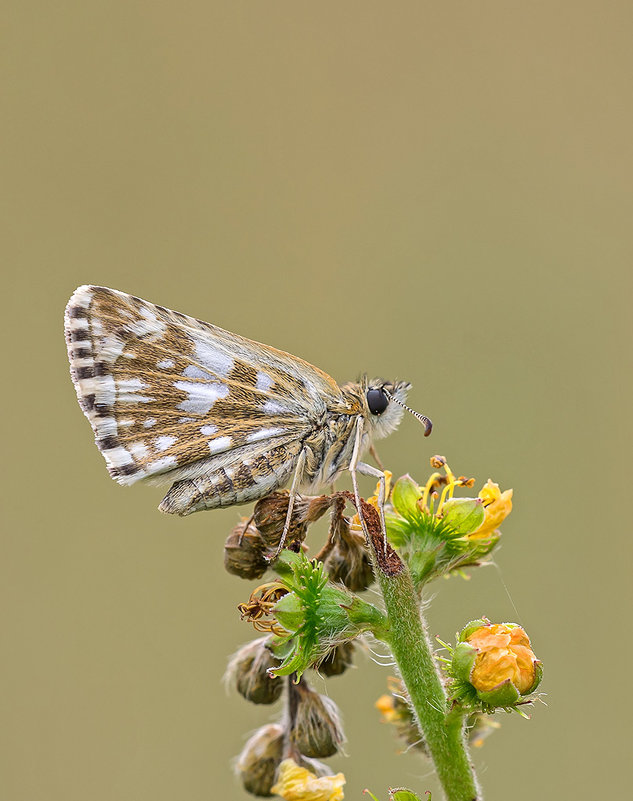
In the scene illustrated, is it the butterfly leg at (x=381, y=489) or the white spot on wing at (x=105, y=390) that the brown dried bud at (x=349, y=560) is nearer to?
the butterfly leg at (x=381, y=489)

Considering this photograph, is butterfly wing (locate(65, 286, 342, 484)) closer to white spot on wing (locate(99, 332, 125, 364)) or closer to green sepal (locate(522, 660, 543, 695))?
white spot on wing (locate(99, 332, 125, 364))

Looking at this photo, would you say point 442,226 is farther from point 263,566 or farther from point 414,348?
point 263,566

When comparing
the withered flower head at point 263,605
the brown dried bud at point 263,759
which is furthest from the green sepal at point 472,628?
the brown dried bud at point 263,759

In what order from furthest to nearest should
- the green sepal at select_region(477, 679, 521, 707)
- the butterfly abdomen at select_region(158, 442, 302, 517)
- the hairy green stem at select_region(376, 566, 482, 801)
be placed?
the butterfly abdomen at select_region(158, 442, 302, 517) < the hairy green stem at select_region(376, 566, 482, 801) < the green sepal at select_region(477, 679, 521, 707)

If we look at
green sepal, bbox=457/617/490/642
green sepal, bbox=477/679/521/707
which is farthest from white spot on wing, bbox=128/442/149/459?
green sepal, bbox=477/679/521/707

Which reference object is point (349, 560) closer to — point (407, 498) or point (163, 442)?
point (407, 498)
